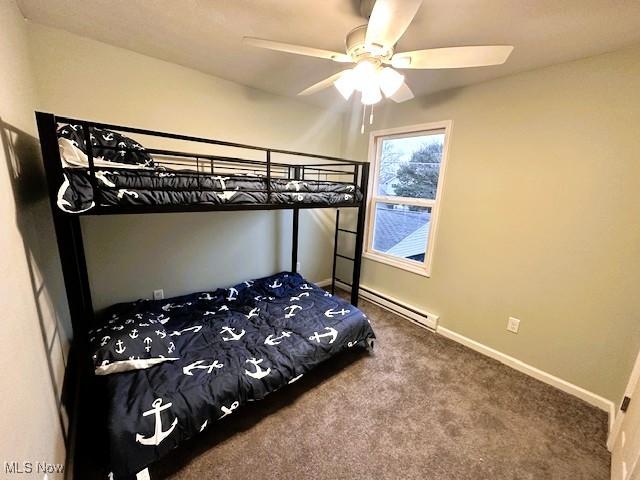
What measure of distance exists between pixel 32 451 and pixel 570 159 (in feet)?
10.2

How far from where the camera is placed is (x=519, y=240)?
2.03m

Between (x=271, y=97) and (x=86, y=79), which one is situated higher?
(x=271, y=97)

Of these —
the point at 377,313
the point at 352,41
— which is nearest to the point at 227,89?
the point at 352,41

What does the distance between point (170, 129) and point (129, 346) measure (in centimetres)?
165

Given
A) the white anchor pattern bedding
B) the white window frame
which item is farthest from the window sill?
the white anchor pattern bedding

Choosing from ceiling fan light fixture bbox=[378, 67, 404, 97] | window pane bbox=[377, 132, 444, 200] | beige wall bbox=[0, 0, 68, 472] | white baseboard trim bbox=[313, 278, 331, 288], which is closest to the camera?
beige wall bbox=[0, 0, 68, 472]

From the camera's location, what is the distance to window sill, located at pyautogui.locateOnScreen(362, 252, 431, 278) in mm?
2672

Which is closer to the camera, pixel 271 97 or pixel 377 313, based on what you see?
pixel 271 97

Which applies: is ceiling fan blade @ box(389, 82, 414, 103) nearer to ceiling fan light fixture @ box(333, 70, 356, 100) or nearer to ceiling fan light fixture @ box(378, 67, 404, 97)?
ceiling fan light fixture @ box(378, 67, 404, 97)

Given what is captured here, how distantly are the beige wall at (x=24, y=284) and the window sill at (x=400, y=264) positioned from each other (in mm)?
2736

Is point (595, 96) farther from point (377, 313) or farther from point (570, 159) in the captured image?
point (377, 313)

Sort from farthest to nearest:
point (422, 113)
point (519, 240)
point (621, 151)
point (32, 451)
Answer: point (422, 113) < point (519, 240) < point (621, 151) < point (32, 451)

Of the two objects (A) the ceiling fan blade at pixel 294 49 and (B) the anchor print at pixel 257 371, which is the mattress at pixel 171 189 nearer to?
(A) the ceiling fan blade at pixel 294 49

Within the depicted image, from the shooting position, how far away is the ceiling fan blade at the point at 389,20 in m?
0.90
